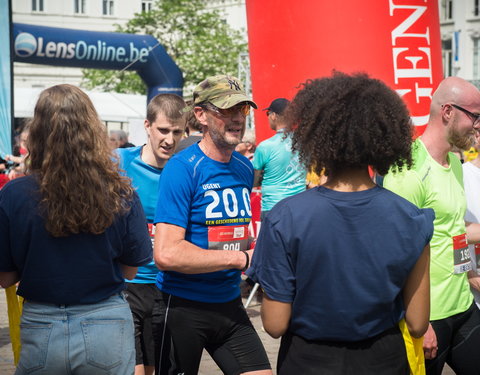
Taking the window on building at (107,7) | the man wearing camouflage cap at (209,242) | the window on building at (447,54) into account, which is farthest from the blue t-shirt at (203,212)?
the window on building at (107,7)

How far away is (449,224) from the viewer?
3.44 meters

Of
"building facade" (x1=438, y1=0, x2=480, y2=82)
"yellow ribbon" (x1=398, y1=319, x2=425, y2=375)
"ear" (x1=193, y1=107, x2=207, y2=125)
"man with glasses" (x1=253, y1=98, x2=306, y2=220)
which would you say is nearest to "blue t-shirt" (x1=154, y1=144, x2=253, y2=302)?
"ear" (x1=193, y1=107, x2=207, y2=125)

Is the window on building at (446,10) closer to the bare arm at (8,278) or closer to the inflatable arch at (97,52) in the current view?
the inflatable arch at (97,52)

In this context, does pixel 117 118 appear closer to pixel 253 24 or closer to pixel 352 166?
pixel 253 24

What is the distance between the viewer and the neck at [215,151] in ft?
11.4

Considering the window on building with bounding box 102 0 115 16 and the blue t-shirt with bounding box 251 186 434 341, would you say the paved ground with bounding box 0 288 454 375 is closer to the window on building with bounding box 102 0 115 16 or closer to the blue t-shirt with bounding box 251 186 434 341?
the blue t-shirt with bounding box 251 186 434 341

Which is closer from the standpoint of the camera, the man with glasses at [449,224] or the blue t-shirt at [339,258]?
the blue t-shirt at [339,258]

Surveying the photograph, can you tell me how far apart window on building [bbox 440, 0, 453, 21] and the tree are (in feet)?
40.0

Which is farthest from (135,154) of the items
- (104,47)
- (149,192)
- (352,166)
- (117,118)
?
(117,118)

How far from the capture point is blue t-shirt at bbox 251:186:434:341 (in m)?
2.31

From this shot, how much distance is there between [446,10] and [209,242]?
151 feet

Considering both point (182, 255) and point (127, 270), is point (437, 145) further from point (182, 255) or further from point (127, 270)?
point (127, 270)

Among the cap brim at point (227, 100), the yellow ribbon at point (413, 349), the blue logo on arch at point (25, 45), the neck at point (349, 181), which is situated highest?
the blue logo on arch at point (25, 45)

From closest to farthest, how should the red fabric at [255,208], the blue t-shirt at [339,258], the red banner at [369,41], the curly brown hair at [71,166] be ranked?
the blue t-shirt at [339,258], the curly brown hair at [71,166], the red banner at [369,41], the red fabric at [255,208]
